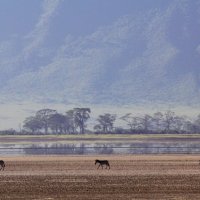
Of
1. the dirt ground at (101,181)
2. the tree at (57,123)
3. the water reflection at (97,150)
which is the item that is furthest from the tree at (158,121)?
the dirt ground at (101,181)

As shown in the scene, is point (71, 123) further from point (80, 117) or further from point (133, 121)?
point (133, 121)

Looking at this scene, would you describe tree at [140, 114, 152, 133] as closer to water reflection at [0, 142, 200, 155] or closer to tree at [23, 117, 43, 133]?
tree at [23, 117, 43, 133]

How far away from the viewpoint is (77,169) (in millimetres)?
46688

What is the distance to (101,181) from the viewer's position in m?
38.0

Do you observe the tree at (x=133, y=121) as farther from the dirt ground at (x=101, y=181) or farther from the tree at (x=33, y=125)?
the dirt ground at (x=101, y=181)

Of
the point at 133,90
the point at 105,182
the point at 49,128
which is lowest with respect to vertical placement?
the point at 105,182

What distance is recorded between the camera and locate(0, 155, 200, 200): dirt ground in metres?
32.6

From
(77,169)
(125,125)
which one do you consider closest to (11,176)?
(77,169)

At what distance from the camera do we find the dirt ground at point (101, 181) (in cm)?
3256

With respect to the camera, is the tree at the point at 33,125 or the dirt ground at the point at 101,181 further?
the tree at the point at 33,125

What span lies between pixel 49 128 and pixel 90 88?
2489 inches

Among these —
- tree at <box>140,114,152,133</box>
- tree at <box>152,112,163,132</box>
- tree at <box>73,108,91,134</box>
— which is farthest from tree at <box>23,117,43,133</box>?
tree at <box>152,112,163,132</box>

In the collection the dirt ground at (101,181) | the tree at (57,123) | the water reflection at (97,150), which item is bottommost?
the dirt ground at (101,181)

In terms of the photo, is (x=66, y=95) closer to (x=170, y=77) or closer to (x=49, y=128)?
(x=170, y=77)
